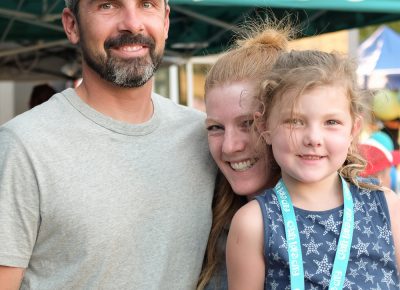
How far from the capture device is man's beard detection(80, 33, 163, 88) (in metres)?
2.16

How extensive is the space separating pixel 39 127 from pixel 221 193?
0.70m

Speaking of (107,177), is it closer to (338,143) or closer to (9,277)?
(9,277)

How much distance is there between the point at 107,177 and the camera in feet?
6.73

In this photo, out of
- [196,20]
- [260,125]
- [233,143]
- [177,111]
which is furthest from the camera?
[196,20]

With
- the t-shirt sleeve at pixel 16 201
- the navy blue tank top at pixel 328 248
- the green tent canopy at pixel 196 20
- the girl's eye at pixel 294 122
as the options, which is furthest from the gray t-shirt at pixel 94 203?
the green tent canopy at pixel 196 20

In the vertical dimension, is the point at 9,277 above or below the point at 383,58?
above

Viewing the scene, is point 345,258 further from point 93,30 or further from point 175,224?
point 93,30

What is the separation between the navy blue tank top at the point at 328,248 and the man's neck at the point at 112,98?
0.53 meters

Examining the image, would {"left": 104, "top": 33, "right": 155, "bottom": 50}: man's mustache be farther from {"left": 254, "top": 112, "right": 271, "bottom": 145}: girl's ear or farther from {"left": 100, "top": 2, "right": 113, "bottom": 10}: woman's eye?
{"left": 254, "top": 112, "right": 271, "bottom": 145}: girl's ear

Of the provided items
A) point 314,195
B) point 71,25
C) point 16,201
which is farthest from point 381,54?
point 16,201

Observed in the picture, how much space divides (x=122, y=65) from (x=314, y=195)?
2.38 feet

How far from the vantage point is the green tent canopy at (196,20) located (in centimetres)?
526

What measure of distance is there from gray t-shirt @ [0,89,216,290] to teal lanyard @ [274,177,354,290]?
0.42m

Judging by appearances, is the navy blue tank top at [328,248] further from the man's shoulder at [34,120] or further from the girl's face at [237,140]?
the man's shoulder at [34,120]
